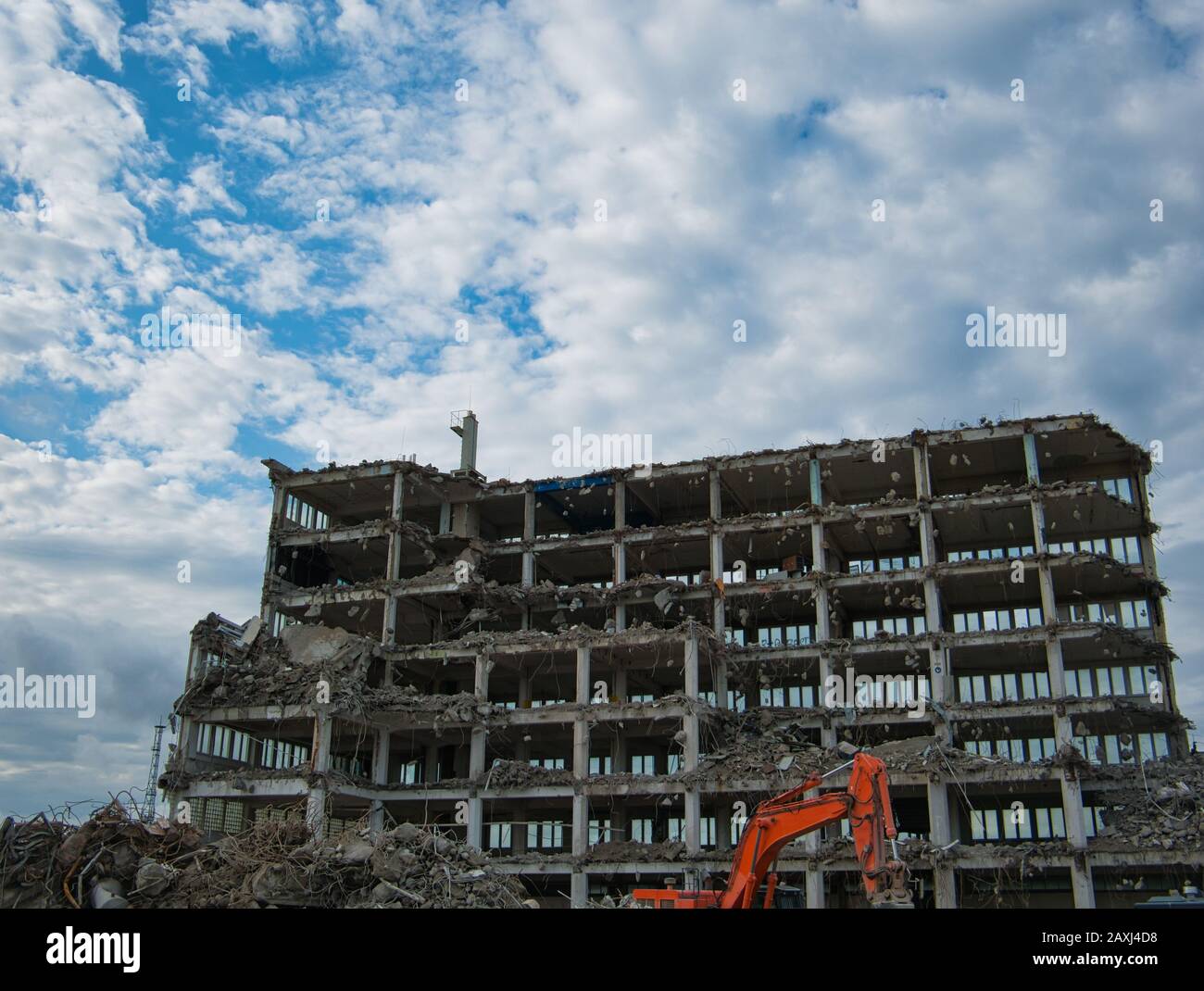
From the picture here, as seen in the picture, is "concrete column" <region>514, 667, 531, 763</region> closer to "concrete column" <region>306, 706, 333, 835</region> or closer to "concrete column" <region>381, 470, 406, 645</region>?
"concrete column" <region>381, 470, 406, 645</region>

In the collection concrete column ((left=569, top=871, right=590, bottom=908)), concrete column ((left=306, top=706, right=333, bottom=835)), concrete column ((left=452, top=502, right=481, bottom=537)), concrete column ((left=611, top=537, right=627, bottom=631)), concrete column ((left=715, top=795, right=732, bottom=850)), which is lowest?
concrete column ((left=569, top=871, right=590, bottom=908))

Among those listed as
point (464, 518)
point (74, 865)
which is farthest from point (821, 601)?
point (74, 865)

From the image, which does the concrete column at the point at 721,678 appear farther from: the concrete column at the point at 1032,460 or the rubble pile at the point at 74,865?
the rubble pile at the point at 74,865

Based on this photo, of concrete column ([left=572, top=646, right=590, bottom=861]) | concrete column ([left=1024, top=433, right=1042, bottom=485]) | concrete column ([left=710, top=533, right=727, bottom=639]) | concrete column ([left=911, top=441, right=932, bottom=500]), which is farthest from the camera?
concrete column ([left=710, top=533, right=727, bottom=639])

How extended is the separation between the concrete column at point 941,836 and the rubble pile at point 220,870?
20.8 metres

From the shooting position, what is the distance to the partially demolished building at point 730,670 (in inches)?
1623

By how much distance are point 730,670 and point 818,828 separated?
A: 1020 inches

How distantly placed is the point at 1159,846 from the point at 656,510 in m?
28.4

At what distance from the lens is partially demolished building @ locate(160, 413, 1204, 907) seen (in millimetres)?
41219

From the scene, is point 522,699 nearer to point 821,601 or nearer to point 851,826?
point 821,601

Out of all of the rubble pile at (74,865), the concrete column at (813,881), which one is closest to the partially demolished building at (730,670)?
the concrete column at (813,881)

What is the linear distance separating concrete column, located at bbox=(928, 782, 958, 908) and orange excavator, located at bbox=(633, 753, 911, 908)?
15.4 meters

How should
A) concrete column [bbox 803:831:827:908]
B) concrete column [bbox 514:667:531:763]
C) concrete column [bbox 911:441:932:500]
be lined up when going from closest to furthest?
1. concrete column [bbox 803:831:827:908]
2. concrete column [bbox 911:441:932:500]
3. concrete column [bbox 514:667:531:763]

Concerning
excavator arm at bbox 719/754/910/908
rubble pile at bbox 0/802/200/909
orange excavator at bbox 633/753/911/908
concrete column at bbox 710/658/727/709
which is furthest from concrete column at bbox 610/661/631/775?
rubble pile at bbox 0/802/200/909
